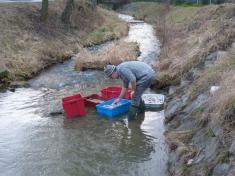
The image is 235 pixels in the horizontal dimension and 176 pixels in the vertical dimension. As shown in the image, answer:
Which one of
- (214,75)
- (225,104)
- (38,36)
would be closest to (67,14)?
(38,36)

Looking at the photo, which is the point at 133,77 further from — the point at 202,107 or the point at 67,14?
A: the point at 67,14

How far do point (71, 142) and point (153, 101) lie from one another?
340cm

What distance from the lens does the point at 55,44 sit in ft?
73.5

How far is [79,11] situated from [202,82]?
22.7 m

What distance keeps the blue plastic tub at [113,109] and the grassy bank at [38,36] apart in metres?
5.55

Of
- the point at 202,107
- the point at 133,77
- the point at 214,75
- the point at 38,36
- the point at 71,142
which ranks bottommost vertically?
the point at 71,142

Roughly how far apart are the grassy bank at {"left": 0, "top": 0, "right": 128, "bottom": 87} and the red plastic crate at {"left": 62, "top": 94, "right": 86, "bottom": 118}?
16.7 ft

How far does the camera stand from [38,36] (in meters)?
22.4

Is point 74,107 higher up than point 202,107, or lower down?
lower down

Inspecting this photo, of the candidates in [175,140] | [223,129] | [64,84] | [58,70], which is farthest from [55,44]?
[223,129]

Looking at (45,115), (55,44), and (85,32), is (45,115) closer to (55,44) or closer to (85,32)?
(55,44)

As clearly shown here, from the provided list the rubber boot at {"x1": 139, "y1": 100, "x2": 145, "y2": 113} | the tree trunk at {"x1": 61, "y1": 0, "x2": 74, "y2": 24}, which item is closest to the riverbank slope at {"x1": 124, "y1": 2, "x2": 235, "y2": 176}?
the rubber boot at {"x1": 139, "y1": 100, "x2": 145, "y2": 113}

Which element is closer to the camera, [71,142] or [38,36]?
[71,142]

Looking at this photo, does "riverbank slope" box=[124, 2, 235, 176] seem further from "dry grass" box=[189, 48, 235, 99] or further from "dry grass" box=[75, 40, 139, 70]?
"dry grass" box=[75, 40, 139, 70]
